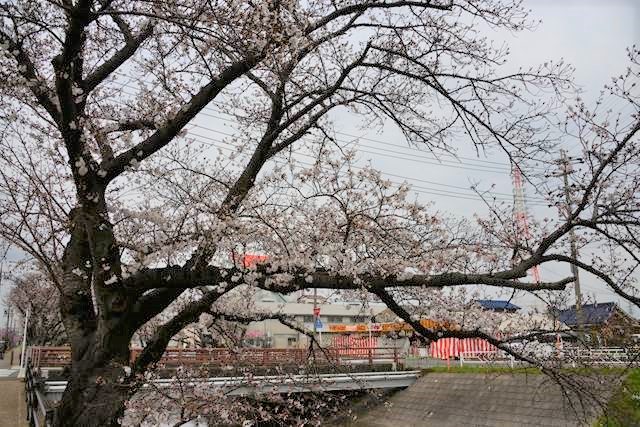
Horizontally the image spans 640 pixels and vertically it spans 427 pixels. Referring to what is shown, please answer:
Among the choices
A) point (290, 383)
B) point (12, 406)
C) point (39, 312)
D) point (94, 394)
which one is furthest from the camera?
point (39, 312)

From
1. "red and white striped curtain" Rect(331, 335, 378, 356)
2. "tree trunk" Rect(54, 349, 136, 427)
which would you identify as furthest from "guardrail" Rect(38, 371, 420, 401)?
"red and white striped curtain" Rect(331, 335, 378, 356)

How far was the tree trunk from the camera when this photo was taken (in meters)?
4.70

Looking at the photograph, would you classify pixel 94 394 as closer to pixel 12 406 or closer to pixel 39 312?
pixel 12 406

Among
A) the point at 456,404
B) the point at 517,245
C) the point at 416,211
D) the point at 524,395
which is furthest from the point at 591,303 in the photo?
the point at 456,404

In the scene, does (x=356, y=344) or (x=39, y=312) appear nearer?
(x=356, y=344)

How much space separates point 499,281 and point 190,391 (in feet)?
11.9

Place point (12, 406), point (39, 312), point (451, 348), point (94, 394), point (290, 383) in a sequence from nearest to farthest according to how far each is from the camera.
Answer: point (94, 394) → point (290, 383) → point (12, 406) → point (451, 348) → point (39, 312)

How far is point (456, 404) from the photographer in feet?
59.1

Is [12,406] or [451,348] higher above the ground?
[451,348]

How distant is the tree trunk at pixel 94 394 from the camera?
470cm

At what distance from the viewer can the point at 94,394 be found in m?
4.74

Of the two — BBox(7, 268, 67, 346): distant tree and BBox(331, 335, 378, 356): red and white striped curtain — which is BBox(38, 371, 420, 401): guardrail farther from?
BBox(7, 268, 67, 346): distant tree

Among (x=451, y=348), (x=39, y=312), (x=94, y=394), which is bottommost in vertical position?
(x=451, y=348)

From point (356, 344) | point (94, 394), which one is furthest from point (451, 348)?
point (94, 394)
